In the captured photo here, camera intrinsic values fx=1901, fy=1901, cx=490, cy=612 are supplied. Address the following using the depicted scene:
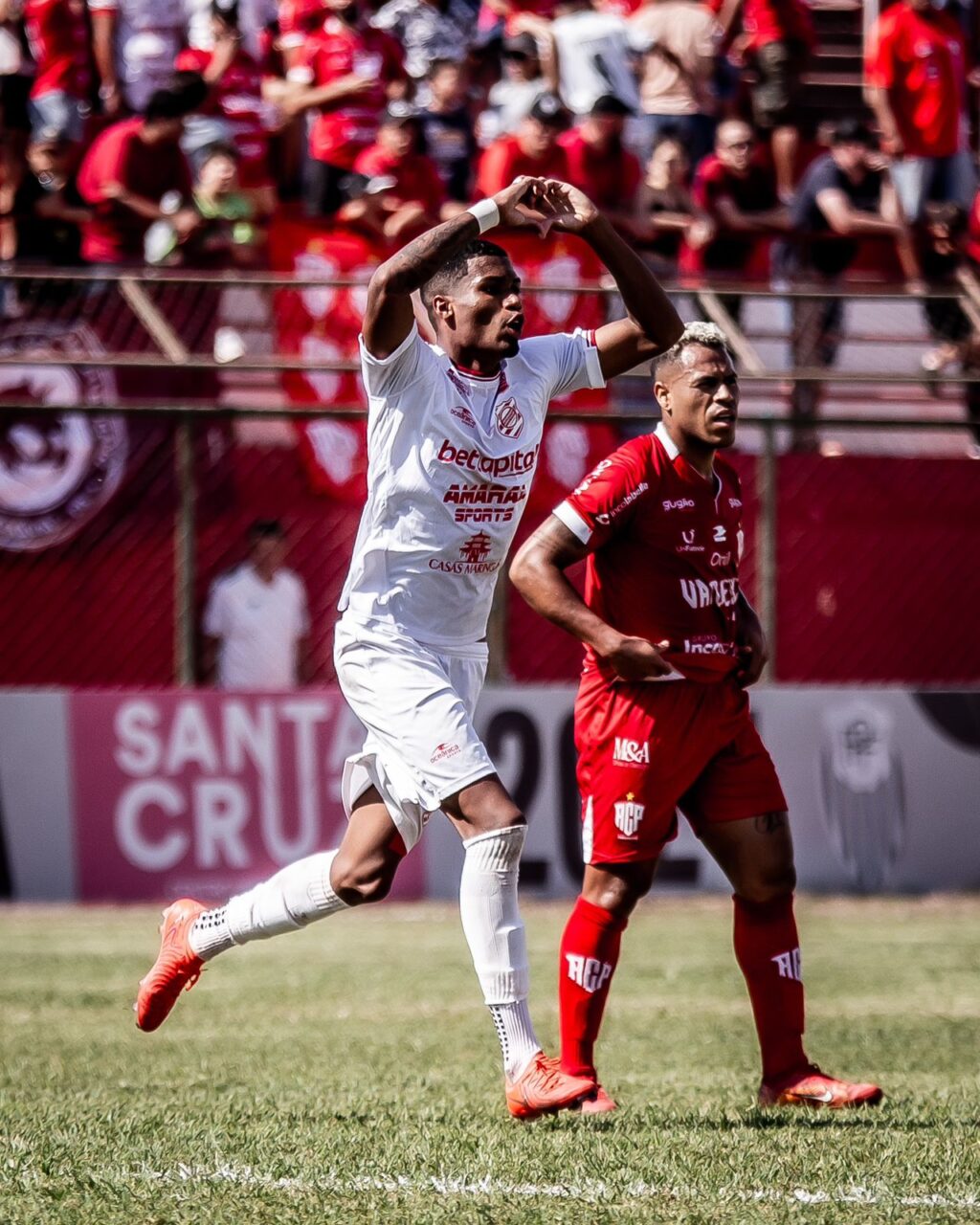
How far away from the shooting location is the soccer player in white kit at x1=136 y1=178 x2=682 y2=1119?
5.21 metres

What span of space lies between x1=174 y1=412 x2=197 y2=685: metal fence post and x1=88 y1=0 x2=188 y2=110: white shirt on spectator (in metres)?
3.20

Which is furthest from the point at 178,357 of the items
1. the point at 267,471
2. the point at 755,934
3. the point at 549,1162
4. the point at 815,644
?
the point at 549,1162

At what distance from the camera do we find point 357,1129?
205 inches

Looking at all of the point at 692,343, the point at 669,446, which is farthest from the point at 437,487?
the point at 692,343

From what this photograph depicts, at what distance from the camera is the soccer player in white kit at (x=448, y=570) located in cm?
521

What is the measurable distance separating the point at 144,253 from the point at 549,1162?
941 centimetres

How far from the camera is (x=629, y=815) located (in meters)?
5.71

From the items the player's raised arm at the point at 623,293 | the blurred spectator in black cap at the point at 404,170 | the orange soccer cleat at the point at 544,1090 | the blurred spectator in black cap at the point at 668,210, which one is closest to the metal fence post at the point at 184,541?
the blurred spectator in black cap at the point at 404,170

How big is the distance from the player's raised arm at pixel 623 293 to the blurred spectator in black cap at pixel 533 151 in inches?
295

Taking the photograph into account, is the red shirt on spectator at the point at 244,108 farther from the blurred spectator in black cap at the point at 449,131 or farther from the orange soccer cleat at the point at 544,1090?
the orange soccer cleat at the point at 544,1090

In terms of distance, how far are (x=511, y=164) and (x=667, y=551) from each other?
8.11 metres

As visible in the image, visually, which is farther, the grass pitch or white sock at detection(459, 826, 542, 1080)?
white sock at detection(459, 826, 542, 1080)

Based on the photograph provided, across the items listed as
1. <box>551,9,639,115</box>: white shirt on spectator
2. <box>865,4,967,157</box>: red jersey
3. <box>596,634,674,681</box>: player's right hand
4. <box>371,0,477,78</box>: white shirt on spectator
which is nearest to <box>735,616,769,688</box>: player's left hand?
<box>596,634,674,681</box>: player's right hand

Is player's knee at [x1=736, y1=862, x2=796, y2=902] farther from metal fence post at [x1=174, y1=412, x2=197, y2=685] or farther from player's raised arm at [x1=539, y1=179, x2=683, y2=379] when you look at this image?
metal fence post at [x1=174, y1=412, x2=197, y2=685]
